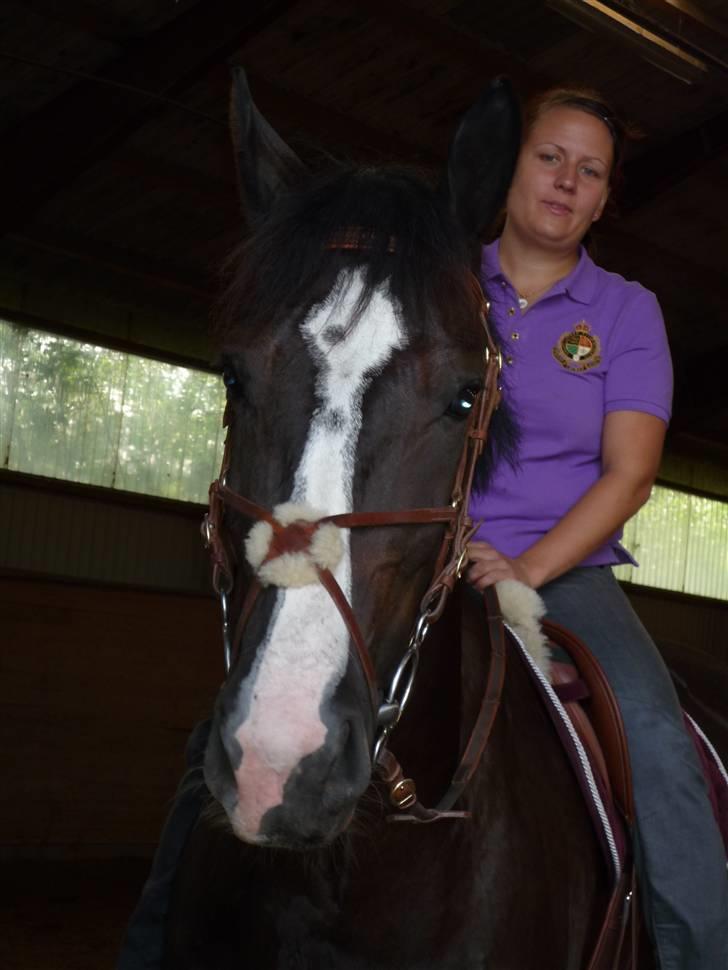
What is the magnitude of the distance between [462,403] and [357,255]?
0.94ft

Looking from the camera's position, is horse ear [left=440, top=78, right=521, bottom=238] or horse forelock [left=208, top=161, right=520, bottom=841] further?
horse ear [left=440, top=78, right=521, bottom=238]

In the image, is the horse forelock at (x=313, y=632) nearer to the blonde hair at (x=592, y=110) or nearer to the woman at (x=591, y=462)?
the woman at (x=591, y=462)

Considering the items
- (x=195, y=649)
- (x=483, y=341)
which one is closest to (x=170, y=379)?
(x=195, y=649)

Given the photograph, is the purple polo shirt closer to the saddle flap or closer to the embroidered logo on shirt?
the embroidered logo on shirt

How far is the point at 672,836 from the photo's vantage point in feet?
7.38

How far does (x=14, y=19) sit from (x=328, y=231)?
6224mm

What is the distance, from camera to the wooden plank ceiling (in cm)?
739

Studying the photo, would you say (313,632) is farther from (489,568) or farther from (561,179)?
(561,179)

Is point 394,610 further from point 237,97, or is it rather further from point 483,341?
point 237,97

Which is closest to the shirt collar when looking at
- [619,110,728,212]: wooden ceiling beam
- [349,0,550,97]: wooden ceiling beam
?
[349,0,550,97]: wooden ceiling beam

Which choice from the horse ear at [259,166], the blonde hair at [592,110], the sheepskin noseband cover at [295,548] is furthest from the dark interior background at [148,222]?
the sheepskin noseband cover at [295,548]

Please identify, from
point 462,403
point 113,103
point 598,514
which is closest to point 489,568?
point 598,514

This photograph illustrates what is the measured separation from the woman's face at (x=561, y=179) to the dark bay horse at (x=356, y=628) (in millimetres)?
615

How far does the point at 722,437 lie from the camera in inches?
576
